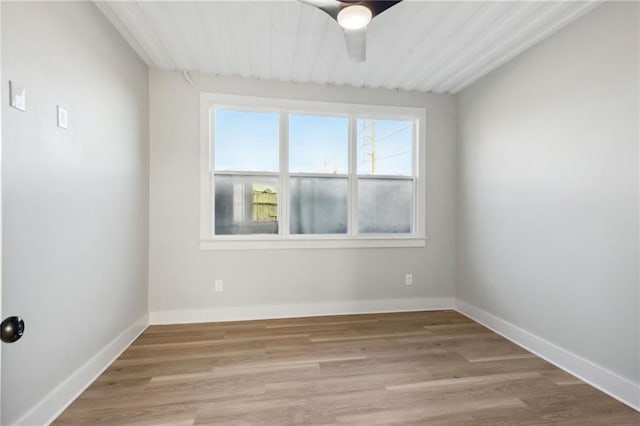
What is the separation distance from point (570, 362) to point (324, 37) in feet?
10.1

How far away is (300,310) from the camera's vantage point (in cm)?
329

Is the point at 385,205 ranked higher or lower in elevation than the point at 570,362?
higher

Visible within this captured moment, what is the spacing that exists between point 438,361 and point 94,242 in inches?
104

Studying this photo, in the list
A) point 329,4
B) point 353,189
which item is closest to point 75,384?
point 329,4

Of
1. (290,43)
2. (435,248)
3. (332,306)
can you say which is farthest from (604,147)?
(332,306)

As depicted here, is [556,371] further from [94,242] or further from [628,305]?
[94,242]

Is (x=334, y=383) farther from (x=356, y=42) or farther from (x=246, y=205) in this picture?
(x=356, y=42)

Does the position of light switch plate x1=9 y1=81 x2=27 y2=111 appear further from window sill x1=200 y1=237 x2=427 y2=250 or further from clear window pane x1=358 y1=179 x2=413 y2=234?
clear window pane x1=358 y1=179 x2=413 y2=234

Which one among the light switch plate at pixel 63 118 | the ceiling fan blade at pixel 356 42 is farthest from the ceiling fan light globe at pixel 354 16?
the light switch plate at pixel 63 118

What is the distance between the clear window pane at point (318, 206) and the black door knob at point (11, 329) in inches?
101

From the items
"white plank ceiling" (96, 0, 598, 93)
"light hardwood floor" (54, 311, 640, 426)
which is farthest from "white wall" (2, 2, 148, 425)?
"white plank ceiling" (96, 0, 598, 93)

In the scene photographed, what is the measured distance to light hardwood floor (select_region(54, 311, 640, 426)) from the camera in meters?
1.74

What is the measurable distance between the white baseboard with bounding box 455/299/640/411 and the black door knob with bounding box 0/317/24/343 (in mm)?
2984

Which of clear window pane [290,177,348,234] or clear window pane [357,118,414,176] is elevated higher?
clear window pane [357,118,414,176]
